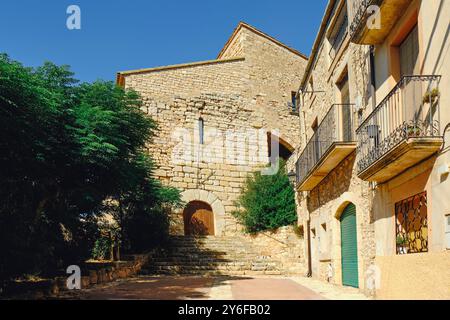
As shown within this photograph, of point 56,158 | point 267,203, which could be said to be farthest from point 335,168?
point 267,203

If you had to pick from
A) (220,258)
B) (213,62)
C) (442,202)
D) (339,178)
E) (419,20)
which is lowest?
(220,258)

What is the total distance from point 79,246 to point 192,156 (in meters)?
9.91

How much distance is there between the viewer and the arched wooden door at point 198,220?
72.6 feet

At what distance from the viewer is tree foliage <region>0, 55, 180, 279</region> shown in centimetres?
838

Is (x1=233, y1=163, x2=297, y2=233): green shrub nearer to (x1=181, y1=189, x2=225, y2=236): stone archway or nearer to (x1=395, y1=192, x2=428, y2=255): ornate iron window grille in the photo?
(x1=181, y1=189, x2=225, y2=236): stone archway

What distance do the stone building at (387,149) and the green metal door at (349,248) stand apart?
0.02 meters

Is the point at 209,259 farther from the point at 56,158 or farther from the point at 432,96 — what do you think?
the point at 432,96

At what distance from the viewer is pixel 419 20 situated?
6824mm

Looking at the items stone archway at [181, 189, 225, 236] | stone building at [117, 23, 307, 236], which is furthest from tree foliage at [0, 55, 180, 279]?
stone building at [117, 23, 307, 236]

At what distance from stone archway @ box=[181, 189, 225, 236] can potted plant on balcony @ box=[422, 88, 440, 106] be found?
1618 centimetres

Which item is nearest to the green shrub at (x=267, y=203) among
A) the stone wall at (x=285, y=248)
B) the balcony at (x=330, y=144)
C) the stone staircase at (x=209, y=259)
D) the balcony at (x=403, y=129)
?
the stone wall at (x=285, y=248)
